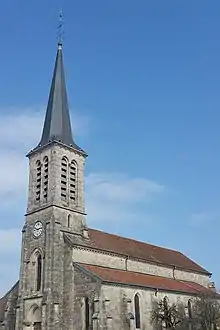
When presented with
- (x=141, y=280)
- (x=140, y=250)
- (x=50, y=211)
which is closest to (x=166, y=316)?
(x=141, y=280)

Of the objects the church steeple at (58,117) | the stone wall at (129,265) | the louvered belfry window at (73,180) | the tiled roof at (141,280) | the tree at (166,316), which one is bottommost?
the tree at (166,316)

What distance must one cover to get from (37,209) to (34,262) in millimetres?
5378

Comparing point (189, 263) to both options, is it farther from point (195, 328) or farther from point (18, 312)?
point (18, 312)

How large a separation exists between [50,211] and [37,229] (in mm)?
2587

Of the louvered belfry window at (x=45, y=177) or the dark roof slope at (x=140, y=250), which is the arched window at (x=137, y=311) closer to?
the dark roof slope at (x=140, y=250)

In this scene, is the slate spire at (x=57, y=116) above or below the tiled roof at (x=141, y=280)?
above

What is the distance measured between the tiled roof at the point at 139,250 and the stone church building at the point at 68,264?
190mm

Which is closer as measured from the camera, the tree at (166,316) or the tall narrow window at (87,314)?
the tall narrow window at (87,314)

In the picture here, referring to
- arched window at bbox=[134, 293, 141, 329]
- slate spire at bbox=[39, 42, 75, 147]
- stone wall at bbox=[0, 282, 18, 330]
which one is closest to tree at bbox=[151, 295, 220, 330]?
arched window at bbox=[134, 293, 141, 329]

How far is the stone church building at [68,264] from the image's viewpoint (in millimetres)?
39219

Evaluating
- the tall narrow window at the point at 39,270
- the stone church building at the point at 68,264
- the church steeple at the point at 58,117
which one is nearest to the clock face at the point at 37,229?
the stone church building at the point at 68,264

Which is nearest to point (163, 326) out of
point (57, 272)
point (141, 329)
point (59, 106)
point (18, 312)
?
point (141, 329)

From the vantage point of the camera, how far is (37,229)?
147 feet

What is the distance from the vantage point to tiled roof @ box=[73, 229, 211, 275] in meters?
46.7
